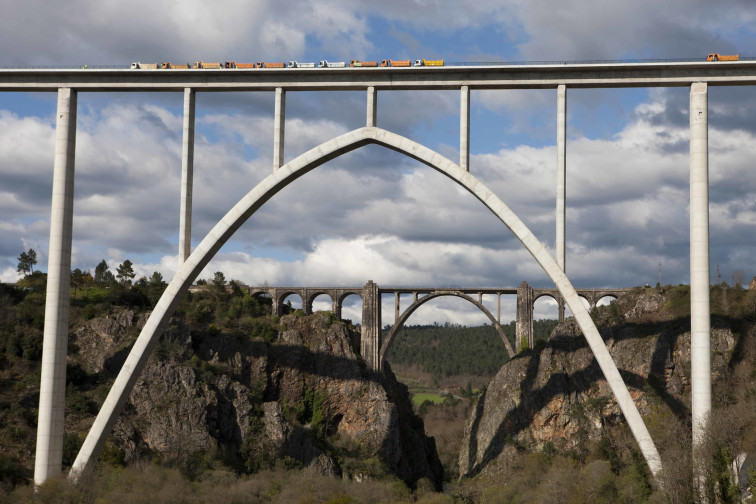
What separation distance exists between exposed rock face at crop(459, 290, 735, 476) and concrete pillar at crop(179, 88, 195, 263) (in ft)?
121

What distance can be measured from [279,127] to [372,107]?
15.9 feet

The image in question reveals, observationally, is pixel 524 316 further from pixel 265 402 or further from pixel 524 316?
pixel 265 402

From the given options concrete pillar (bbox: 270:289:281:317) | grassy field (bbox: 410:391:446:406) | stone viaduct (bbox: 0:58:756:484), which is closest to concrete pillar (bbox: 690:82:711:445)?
stone viaduct (bbox: 0:58:756:484)

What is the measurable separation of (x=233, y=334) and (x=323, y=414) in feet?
35.2

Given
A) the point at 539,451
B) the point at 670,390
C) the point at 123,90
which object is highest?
the point at 123,90

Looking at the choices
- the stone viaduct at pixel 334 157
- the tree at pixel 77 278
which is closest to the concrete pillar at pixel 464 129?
the stone viaduct at pixel 334 157

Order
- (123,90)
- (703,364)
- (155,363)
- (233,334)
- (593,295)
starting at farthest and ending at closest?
(593,295), (233,334), (155,363), (123,90), (703,364)

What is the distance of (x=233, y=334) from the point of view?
2709 inches

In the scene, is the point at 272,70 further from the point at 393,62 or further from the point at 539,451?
the point at 539,451

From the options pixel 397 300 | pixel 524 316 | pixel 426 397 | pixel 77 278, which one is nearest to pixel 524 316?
pixel 524 316

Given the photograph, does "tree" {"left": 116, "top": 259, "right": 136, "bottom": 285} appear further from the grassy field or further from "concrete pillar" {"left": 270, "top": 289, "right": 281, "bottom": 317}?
the grassy field

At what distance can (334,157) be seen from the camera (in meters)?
40.0

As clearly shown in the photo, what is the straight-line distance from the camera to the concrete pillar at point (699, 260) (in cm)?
3622

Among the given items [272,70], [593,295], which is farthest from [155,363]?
[593,295]
